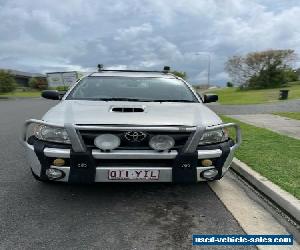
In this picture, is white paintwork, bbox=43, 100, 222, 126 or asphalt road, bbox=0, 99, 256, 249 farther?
white paintwork, bbox=43, 100, 222, 126

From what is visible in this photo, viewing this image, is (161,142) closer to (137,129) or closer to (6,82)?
(137,129)

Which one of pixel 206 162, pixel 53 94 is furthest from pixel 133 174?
pixel 53 94

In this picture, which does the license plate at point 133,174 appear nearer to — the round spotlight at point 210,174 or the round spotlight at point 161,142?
the round spotlight at point 161,142

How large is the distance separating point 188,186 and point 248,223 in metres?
1.22

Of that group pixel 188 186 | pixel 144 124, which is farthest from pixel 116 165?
pixel 188 186

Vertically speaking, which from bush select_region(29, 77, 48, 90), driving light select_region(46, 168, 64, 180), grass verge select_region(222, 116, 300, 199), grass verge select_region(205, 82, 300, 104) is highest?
driving light select_region(46, 168, 64, 180)

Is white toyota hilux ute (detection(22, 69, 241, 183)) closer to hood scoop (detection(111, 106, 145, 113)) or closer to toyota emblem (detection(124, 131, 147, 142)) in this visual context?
toyota emblem (detection(124, 131, 147, 142))

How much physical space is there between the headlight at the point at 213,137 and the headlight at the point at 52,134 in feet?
4.54

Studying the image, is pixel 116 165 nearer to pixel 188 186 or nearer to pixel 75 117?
pixel 75 117

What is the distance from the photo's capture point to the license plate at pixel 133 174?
11.8 feet

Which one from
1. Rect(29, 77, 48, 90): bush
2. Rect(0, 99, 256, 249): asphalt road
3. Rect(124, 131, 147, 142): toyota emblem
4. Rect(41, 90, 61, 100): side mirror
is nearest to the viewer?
Rect(0, 99, 256, 249): asphalt road

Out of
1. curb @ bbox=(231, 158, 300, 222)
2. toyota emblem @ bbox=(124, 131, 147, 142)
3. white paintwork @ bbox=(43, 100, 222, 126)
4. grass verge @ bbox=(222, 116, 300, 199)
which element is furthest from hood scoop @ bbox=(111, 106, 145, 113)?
grass verge @ bbox=(222, 116, 300, 199)

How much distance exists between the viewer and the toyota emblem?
144 inches

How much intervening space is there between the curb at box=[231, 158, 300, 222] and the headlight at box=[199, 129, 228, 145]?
903mm
